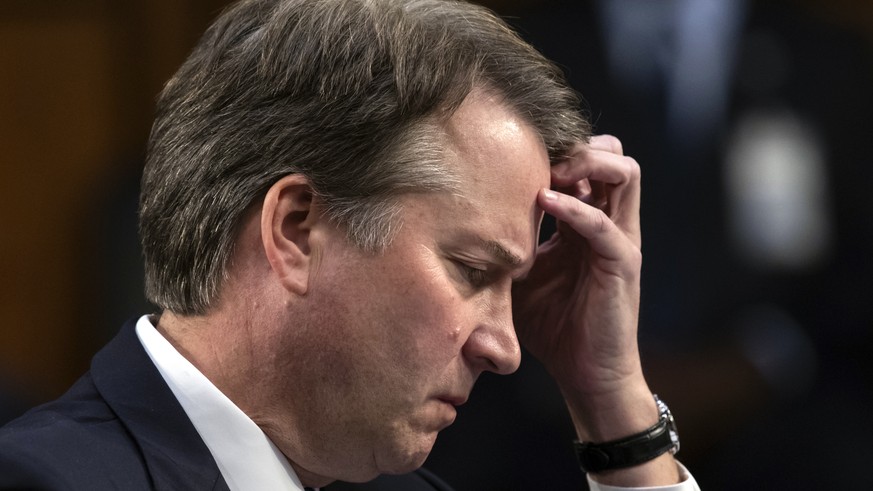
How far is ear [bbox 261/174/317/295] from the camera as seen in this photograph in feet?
4.68

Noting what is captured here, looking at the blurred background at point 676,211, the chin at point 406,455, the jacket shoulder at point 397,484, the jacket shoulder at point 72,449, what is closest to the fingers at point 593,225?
the chin at point 406,455

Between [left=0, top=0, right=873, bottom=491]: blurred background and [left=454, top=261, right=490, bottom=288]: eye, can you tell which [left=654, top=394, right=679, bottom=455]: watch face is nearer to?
[left=454, top=261, right=490, bottom=288]: eye

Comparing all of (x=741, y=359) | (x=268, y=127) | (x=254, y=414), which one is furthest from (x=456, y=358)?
(x=741, y=359)

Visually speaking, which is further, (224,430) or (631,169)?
(631,169)

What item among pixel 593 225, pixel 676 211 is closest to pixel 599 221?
pixel 593 225

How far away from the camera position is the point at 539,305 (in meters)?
1.93

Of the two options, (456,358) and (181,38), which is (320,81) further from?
(181,38)

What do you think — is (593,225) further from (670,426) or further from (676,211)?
(676,211)

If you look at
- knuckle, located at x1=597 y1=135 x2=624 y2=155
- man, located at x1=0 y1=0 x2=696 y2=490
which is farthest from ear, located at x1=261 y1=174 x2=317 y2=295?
knuckle, located at x1=597 y1=135 x2=624 y2=155

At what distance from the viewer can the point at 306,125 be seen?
1451mm

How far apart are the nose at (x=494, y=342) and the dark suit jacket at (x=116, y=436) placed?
366mm

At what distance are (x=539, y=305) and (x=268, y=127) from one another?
2.16 feet

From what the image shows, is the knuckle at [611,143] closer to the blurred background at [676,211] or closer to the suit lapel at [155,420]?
the suit lapel at [155,420]

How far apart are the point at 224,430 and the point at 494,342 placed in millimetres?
367
